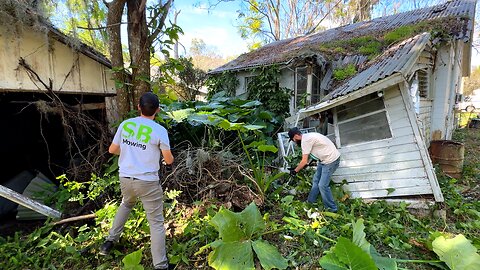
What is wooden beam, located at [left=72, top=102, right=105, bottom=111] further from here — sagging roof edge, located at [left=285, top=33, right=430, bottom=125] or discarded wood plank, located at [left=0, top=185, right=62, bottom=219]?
sagging roof edge, located at [left=285, top=33, right=430, bottom=125]

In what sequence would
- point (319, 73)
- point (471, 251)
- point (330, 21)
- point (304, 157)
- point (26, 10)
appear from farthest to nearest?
point (330, 21)
point (319, 73)
point (304, 157)
point (26, 10)
point (471, 251)

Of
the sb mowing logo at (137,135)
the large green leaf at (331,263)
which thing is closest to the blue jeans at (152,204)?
the sb mowing logo at (137,135)

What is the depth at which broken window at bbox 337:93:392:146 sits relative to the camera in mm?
5079

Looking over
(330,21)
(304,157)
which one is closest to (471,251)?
(304,157)

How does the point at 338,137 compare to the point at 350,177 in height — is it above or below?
above

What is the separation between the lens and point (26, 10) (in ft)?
12.4

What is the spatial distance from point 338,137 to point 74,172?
16.9 ft

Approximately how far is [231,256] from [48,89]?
378 centimetres

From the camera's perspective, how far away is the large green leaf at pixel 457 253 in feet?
9.20

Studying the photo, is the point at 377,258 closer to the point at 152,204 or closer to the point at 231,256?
the point at 231,256

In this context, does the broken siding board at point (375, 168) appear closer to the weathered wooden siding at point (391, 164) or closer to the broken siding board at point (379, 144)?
the weathered wooden siding at point (391, 164)

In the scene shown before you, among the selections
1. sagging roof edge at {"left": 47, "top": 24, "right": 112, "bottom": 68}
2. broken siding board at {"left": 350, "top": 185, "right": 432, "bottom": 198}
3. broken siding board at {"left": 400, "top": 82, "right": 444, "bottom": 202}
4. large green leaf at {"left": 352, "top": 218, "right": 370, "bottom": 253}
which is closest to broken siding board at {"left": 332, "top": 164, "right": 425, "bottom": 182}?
broken siding board at {"left": 400, "top": 82, "right": 444, "bottom": 202}

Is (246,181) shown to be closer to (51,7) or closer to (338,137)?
(338,137)

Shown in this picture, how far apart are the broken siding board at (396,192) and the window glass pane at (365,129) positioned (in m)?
0.99
